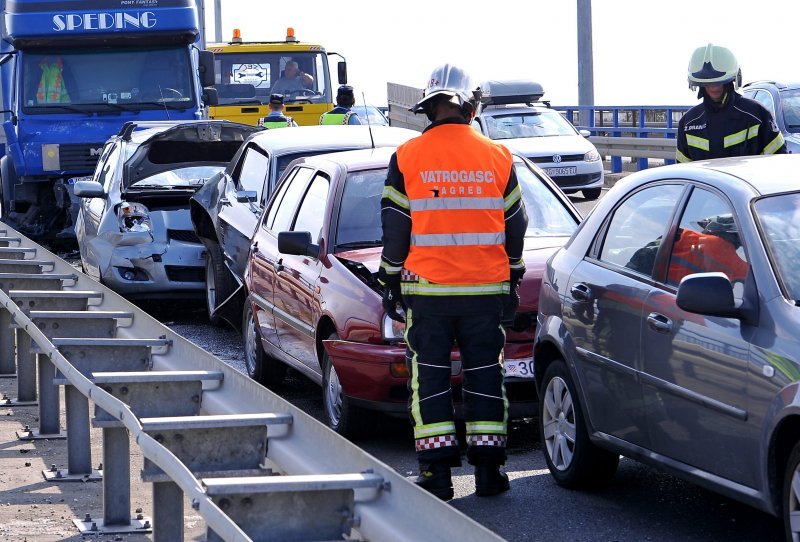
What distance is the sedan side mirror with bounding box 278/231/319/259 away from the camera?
8273 millimetres

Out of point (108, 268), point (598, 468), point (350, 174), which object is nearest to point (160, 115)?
point (108, 268)

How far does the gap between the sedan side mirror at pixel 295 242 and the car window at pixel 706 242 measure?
279cm

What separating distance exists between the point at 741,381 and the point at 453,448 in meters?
1.62

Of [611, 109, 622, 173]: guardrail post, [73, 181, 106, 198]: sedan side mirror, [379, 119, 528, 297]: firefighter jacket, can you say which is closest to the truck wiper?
[73, 181, 106, 198]: sedan side mirror

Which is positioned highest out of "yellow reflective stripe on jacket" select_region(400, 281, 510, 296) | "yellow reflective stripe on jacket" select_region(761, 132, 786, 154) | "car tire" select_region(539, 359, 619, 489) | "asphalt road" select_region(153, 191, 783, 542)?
"yellow reflective stripe on jacket" select_region(761, 132, 786, 154)

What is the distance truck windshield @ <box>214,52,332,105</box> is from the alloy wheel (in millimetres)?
16766

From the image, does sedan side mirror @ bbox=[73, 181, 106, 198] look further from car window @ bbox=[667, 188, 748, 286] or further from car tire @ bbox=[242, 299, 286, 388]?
car window @ bbox=[667, 188, 748, 286]

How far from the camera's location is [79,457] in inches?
275

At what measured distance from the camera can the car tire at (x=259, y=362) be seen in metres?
9.84

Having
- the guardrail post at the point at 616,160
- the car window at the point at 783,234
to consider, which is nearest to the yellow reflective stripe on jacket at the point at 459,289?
the car window at the point at 783,234

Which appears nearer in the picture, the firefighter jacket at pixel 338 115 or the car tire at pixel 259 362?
the car tire at pixel 259 362

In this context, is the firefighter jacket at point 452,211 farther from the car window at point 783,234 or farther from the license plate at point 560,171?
the license plate at point 560,171

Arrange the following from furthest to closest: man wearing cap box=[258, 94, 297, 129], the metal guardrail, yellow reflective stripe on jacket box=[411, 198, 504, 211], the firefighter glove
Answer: man wearing cap box=[258, 94, 297, 129], the firefighter glove, yellow reflective stripe on jacket box=[411, 198, 504, 211], the metal guardrail

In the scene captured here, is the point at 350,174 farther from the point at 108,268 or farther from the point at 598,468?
the point at 108,268
